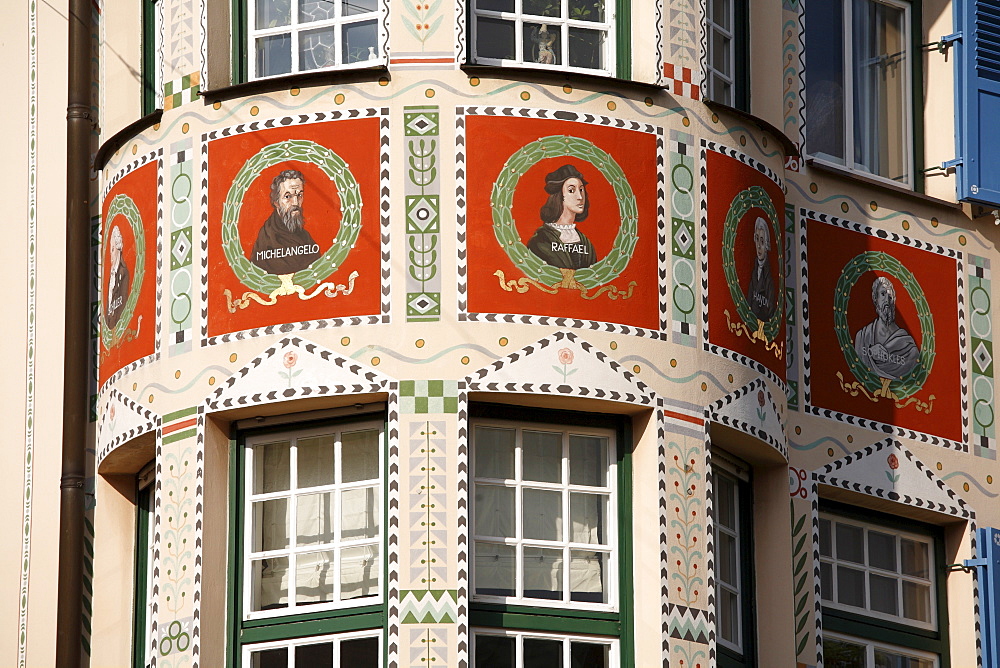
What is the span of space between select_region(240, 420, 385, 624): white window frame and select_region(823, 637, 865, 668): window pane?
3.62 metres

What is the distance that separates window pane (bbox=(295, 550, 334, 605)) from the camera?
1678 centimetres

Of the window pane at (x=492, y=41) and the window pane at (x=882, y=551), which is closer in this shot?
the window pane at (x=492, y=41)

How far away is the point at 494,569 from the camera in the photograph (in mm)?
16625

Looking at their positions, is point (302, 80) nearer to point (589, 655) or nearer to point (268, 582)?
point (268, 582)

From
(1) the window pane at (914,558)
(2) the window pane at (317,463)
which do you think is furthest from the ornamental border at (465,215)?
(1) the window pane at (914,558)

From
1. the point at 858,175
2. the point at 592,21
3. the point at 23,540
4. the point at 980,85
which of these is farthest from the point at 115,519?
the point at 980,85

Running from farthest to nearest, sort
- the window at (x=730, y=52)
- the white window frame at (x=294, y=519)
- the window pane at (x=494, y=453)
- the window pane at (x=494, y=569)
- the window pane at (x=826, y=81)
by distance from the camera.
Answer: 1. the window pane at (x=826, y=81)
2. the window at (x=730, y=52)
3. the window pane at (x=494, y=453)
4. the white window frame at (x=294, y=519)
5. the window pane at (x=494, y=569)

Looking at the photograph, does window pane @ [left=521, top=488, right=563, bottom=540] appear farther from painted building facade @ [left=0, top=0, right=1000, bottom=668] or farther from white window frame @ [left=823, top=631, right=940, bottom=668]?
white window frame @ [left=823, top=631, right=940, bottom=668]

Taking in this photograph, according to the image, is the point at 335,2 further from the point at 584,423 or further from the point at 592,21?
the point at 584,423

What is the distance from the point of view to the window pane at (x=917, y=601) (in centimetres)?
1908

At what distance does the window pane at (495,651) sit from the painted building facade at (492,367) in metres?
0.02

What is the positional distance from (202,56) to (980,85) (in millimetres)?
6079

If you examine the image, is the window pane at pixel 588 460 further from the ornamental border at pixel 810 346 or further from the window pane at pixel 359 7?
the window pane at pixel 359 7

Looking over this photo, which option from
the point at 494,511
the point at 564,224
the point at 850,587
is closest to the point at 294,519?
the point at 494,511
